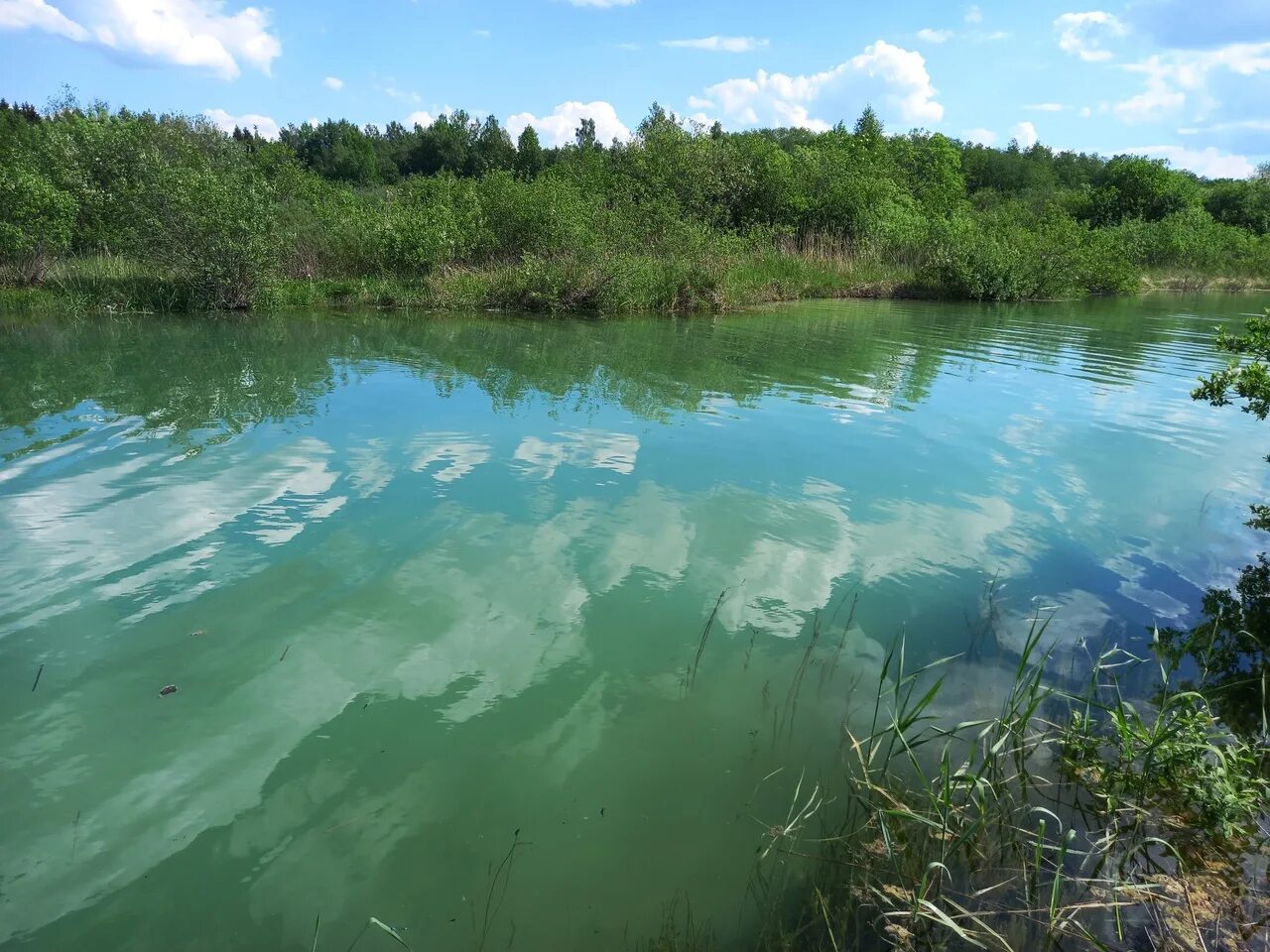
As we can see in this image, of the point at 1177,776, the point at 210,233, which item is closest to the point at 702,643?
the point at 1177,776

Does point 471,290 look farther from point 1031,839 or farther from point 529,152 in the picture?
point 529,152

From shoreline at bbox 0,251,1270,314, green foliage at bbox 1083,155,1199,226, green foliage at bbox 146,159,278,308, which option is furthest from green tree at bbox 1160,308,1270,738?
green foliage at bbox 1083,155,1199,226

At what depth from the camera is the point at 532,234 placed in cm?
2183

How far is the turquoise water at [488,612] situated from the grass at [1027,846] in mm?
209

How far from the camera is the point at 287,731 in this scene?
349 cm

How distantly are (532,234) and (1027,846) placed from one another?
69.4ft

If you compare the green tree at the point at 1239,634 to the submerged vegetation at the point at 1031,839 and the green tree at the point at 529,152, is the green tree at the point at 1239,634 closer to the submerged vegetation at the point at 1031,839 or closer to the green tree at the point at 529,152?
the submerged vegetation at the point at 1031,839

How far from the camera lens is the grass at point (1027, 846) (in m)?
2.53

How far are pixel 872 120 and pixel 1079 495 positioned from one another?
148ft

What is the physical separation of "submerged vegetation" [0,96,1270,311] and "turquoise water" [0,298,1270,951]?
9.16 metres

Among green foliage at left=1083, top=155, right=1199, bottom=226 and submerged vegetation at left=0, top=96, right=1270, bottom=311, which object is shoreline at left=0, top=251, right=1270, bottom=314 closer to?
submerged vegetation at left=0, top=96, right=1270, bottom=311

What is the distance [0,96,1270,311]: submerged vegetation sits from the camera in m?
18.1

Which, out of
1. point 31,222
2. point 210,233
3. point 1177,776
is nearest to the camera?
point 1177,776

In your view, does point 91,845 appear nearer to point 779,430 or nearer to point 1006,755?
point 1006,755
